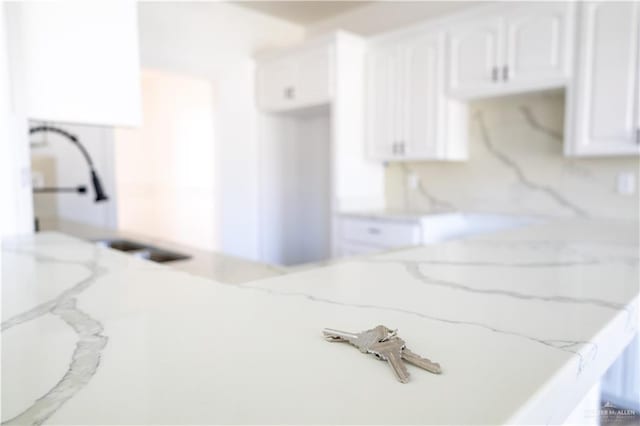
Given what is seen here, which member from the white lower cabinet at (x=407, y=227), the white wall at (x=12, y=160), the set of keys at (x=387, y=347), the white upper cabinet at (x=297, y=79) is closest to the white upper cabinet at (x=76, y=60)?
the white wall at (x=12, y=160)

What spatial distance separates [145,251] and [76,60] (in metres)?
0.92

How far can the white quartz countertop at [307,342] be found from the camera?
14.8 inches

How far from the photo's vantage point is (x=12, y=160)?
1.53m

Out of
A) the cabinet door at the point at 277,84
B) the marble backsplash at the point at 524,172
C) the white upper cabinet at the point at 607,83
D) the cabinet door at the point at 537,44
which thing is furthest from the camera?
the cabinet door at the point at 277,84

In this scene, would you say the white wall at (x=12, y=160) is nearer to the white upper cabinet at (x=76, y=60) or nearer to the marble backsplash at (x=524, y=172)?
the white upper cabinet at (x=76, y=60)

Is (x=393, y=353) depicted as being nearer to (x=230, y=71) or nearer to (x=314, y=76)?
(x=314, y=76)

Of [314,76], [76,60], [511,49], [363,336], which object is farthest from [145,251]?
[511,49]

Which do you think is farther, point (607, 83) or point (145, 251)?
point (607, 83)

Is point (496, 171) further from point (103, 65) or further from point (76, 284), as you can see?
point (76, 284)

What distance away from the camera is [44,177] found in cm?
317

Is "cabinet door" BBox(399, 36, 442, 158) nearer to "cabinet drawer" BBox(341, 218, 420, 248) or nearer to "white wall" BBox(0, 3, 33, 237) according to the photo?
"cabinet drawer" BBox(341, 218, 420, 248)

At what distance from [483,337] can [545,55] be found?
2230mm

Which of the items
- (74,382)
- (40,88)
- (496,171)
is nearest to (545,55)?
(496,171)

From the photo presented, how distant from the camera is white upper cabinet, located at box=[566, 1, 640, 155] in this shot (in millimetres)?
1975
